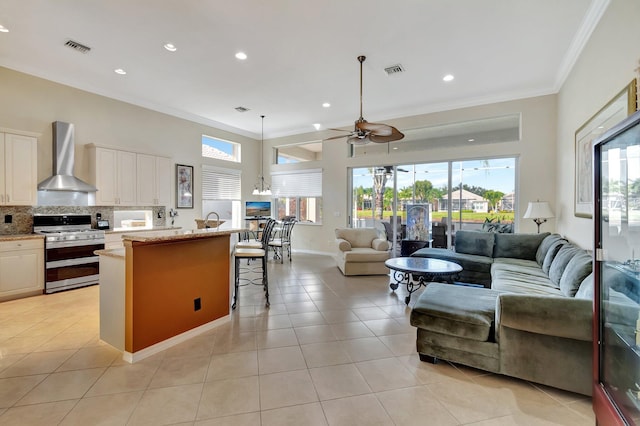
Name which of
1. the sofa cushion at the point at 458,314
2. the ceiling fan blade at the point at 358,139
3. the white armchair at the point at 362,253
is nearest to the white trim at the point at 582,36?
the ceiling fan blade at the point at 358,139

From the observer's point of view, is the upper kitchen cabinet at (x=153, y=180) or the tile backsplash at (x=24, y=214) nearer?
the tile backsplash at (x=24, y=214)

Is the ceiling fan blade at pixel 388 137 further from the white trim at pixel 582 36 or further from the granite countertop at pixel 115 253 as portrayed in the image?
the granite countertop at pixel 115 253

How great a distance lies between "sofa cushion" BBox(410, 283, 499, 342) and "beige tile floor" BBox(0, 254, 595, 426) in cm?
33

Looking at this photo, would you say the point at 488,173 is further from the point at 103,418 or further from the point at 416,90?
the point at 103,418

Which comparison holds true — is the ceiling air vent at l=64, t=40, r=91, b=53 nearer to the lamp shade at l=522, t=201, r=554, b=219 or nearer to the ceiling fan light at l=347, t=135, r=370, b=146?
the ceiling fan light at l=347, t=135, r=370, b=146

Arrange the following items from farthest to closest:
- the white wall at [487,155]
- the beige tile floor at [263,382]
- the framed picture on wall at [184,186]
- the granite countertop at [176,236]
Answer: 1. the framed picture on wall at [184,186]
2. the white wall at [487,155]
3. the granite countertop at [176,236]
4. the beige tile floor at [263,382]

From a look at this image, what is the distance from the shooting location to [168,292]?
8.74 feet

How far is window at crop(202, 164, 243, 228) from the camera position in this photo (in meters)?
7.14

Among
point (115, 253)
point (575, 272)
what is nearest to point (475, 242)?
point (575, 272)

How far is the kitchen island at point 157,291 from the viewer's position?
2.42m

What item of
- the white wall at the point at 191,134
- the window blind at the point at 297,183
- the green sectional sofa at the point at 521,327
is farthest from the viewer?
the window blind at the point at 297,183

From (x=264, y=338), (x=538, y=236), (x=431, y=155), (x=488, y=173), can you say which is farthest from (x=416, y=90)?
(x=264, y=338)

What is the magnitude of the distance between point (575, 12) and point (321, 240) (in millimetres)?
6198

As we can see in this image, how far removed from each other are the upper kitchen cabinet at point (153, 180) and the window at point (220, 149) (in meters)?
1.29
